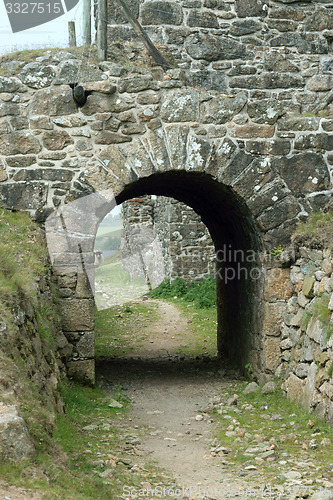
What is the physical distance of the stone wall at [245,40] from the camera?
9172 millimetres

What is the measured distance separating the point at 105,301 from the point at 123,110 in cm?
820

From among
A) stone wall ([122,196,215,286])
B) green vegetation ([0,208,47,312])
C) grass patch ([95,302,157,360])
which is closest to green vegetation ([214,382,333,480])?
green vegetation ([0,208,47,312])

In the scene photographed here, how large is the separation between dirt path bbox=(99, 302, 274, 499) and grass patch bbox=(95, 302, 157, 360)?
35 cm

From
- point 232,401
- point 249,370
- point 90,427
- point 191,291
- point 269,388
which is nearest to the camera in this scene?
point 90,427

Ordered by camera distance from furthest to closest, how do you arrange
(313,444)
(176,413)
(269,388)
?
(269,388) < (176,413) < (313,444)

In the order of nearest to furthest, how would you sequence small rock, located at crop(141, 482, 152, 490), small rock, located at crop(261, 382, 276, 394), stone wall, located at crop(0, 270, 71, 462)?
stone wall, located at crop(0, 270, 71, 462)
small rock, located at crop(141, 482, 152, 490)
small rock, located at crop(261, 382, 276, 394)

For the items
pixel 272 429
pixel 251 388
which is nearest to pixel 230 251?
pixel 251 388

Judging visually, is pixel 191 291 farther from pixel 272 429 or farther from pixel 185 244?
pixel 272 429

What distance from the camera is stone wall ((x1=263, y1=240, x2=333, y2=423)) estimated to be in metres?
4.93

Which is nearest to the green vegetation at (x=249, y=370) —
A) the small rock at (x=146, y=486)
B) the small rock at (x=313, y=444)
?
the small rock at (x=313, y=444)

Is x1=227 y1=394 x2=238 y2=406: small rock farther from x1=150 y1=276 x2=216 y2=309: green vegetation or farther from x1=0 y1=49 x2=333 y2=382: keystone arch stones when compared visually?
x1=150 y1=276 x2=216 y2=309: green vegetation

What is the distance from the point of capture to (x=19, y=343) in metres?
3.88

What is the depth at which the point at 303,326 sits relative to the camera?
5652 millimetres

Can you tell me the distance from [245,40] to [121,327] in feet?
18.5
